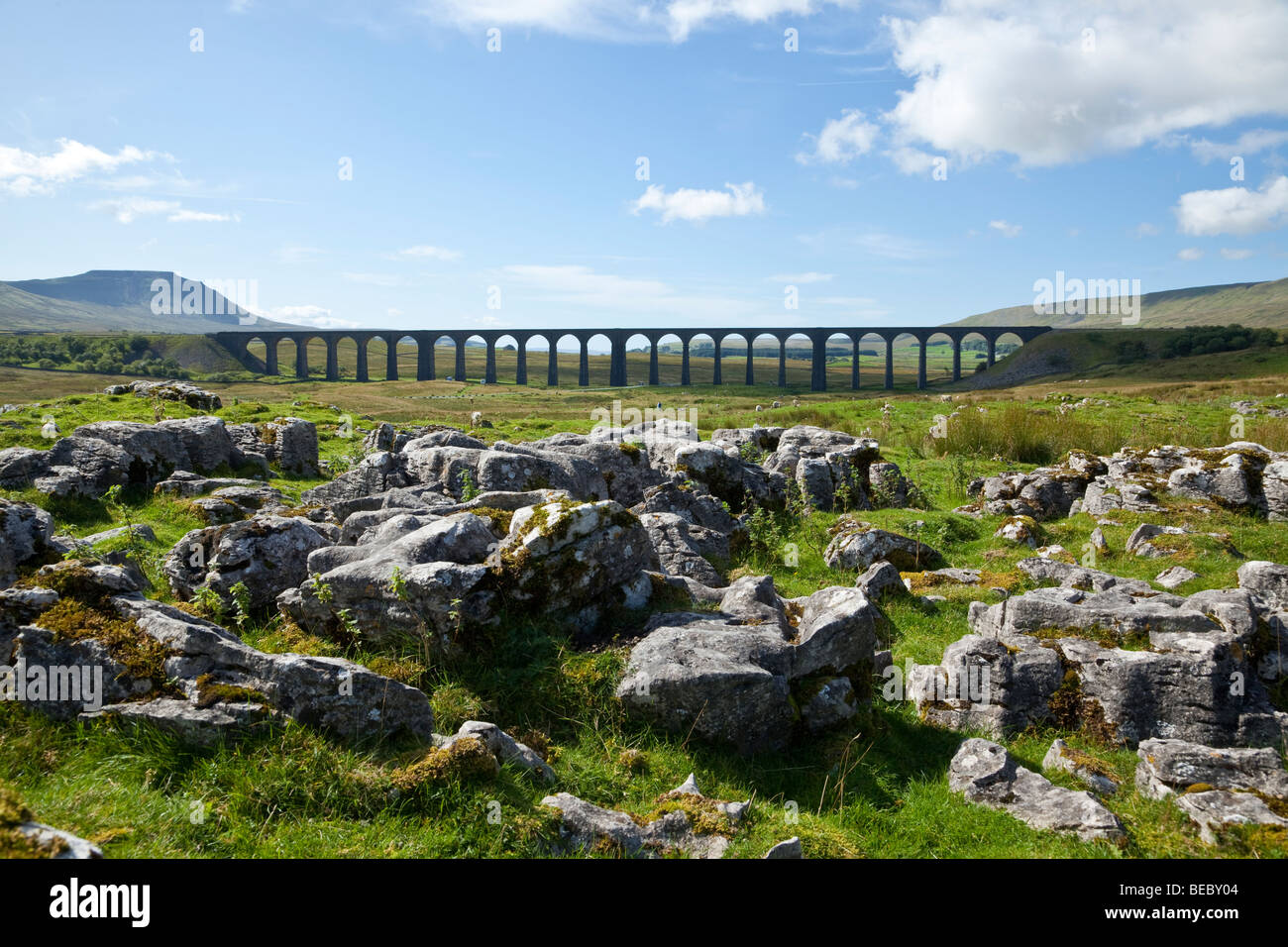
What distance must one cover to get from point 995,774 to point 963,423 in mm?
23249

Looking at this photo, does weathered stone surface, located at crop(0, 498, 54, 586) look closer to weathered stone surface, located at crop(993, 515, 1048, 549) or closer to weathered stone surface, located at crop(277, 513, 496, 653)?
weathered stone surface, located at crop(277, 513, 496, 653)

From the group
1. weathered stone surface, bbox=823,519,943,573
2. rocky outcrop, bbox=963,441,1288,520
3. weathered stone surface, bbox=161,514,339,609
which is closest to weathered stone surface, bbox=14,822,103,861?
weathered stone surface, bbox=161,514,339,609

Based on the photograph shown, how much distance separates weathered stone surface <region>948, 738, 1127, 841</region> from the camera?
19.9 feet

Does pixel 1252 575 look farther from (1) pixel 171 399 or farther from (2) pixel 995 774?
(1) pixel 171 399

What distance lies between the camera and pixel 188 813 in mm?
4980

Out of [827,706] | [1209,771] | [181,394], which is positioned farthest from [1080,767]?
[181,394]

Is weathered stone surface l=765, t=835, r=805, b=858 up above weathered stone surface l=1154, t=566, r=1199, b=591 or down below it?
below

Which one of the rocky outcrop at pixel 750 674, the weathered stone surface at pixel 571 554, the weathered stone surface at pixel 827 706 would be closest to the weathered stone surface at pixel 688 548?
the weathered stone surface at pixel 571 554

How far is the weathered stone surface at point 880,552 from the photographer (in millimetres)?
13875

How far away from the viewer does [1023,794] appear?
6539 millimetres

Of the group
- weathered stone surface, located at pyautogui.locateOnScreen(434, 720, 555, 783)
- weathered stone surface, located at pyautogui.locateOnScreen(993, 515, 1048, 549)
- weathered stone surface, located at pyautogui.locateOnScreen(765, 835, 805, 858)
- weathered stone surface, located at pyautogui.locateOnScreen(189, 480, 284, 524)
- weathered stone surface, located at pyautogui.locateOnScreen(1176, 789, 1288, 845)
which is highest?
weathered stone surface, located at pyautogui.locateOnScreen(189, 480, 284, 524)

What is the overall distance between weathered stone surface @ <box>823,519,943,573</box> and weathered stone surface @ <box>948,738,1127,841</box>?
6.75 metres

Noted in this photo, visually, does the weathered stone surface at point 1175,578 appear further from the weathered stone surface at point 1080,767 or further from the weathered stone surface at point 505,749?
the weathered stone surface at point 505,749
